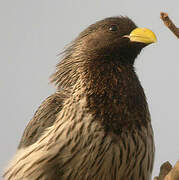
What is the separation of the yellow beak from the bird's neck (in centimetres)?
40

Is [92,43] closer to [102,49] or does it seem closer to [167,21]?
[102,49]

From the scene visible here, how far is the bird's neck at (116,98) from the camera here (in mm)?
4879

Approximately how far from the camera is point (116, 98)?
5.04 meters

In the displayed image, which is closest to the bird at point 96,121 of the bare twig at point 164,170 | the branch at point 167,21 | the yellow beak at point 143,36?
the yellow beak at point 143,36

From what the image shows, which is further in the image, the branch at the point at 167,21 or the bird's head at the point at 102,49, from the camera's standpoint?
the bird's head at the point at 102,49

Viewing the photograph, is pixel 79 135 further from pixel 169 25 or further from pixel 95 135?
pixel 169 25

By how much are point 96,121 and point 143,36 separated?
1.22m

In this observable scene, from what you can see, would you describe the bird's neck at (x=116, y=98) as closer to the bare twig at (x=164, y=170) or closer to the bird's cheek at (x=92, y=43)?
the bird's cheek at (x=92, y=43)

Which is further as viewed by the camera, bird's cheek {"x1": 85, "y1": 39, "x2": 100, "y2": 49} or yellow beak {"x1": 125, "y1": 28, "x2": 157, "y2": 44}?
bird's cheek {"x1": 85, "y1": 39, "x2": 100, "y2": 49}

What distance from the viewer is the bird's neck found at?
4879 mm

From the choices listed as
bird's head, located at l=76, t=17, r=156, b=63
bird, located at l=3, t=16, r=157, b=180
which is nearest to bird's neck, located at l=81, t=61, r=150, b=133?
bird, located at l=3, t=16, r=157, b=180

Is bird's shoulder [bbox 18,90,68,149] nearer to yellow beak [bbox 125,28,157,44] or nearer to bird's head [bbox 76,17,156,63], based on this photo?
bird's head [bbox 76,17,156,63]

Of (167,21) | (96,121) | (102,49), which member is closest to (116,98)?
(96,121)

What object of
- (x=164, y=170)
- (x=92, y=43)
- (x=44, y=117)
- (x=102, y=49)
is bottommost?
(x=164, y=170)
